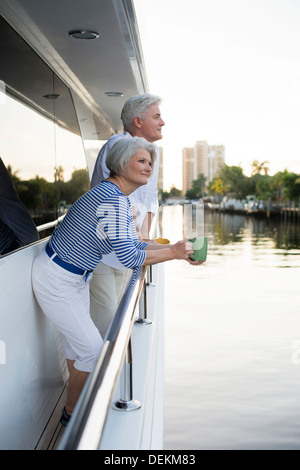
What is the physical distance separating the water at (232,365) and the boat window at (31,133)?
37.3 inches

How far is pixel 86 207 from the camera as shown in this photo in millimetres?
2590

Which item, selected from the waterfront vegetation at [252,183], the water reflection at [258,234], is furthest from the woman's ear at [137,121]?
the waterfront vegetation at [252,183]

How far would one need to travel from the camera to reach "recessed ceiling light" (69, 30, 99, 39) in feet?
14.5

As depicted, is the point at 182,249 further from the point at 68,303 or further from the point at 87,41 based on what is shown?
the point at 87,41

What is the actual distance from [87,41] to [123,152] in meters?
2.35

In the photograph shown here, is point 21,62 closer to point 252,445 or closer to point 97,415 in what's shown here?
point 97,415

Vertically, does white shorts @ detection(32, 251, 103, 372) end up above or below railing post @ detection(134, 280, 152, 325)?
above

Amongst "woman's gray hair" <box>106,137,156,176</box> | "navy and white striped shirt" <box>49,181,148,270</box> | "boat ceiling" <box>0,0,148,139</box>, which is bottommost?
"navy and white striped shirt" <box>49,181,148,270</box>

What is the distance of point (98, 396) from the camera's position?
1.33 m

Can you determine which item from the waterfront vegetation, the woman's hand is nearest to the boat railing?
the woman's hand

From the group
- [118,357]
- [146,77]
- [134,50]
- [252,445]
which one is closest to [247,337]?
[252,445]

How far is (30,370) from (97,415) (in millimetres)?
1739
